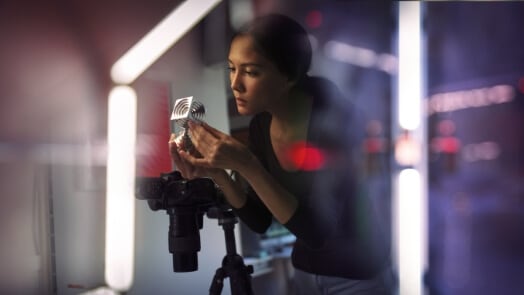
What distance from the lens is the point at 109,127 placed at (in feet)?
3.20

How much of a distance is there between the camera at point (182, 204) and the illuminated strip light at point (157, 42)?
0.30m

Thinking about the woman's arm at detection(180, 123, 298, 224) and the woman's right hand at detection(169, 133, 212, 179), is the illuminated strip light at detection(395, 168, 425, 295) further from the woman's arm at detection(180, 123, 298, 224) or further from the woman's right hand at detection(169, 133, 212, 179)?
the woman's right hand at detection(169, 133, 212, 179)

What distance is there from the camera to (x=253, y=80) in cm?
86

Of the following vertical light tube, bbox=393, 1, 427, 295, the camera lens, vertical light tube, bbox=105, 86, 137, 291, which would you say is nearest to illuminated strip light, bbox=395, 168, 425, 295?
vertical light tube, bbox=393, 1, 427, 295

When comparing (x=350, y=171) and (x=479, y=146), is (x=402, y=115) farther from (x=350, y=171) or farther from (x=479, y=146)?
(x=479, y=146)

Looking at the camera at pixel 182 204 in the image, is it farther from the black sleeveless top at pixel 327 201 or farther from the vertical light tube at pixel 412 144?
the vertical light tube at pixel 412 144

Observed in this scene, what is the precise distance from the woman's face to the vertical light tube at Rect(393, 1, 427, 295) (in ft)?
1.35

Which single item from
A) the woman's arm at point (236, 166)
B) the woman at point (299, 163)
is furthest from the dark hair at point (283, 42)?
the woman's arm at point (236, 166)

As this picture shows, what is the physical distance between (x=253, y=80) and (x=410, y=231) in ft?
2.03

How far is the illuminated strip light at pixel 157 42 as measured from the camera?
38.1 inches

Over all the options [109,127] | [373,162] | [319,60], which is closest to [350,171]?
[373,162]

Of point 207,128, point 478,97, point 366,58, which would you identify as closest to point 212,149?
point 207,128

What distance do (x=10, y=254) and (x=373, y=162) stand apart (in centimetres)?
90

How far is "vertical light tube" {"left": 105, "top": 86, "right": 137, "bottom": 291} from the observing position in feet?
3.13
